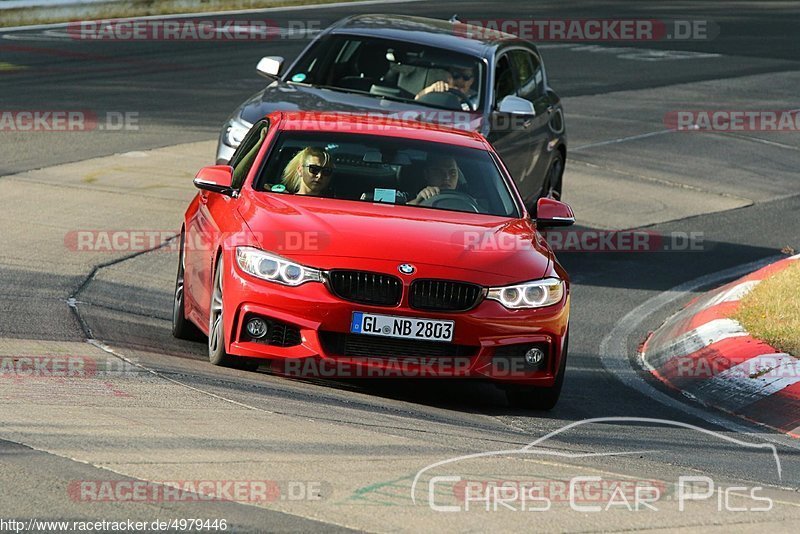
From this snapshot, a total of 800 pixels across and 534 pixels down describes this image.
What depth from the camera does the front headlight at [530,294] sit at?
8.40 metres

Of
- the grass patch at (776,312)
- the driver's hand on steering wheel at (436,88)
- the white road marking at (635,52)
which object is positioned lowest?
the white road marking at (635,52)

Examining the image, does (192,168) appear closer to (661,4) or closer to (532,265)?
(532,265)

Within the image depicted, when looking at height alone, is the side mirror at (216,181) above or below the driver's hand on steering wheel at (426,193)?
above

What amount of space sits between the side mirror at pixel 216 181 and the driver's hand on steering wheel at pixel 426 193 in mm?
1116

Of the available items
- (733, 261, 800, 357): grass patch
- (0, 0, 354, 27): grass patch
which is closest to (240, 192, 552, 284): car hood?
(733, 261, 800, 357): grass patch

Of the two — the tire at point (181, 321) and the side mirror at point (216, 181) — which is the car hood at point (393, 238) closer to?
the side mirror at point (216, 181)

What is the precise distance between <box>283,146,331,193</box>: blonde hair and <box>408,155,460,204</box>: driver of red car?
0.64 m

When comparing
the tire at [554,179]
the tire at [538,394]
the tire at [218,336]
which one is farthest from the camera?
the tire at [554,179]

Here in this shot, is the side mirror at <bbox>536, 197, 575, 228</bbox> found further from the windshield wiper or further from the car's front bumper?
the windshield wiper

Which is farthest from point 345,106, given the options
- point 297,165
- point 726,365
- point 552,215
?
point 726,365

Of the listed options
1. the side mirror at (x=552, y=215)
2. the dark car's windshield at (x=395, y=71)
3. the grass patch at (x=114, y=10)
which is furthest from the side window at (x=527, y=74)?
the grass patch at (x=114, y=10)

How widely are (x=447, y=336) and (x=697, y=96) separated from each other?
17.6m

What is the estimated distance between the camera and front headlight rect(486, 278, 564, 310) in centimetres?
840

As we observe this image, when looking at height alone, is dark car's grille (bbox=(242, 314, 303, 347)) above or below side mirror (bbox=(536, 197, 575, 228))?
below
